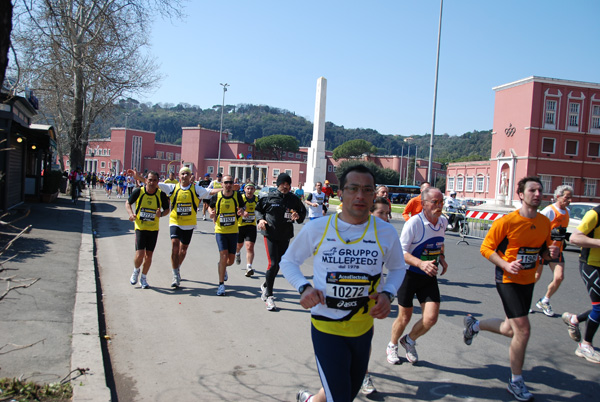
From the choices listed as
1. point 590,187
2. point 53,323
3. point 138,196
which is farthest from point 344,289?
point 590,187

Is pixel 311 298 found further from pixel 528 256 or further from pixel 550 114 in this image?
pixel 550 114

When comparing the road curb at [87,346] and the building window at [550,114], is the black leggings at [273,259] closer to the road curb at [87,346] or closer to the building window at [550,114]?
the road curb at [87,346]

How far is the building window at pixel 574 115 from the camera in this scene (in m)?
51.6

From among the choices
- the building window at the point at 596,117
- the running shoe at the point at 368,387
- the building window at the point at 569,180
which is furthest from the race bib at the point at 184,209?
the building window at the point at 596,117

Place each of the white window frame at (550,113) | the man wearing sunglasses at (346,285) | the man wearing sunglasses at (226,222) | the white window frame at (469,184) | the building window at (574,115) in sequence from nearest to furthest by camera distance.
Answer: the man wearing sunglasses at (346,285)
the man wearing sunglasses at (226,222)
the white window frame at (550,113)
the building window at (574,115)
the white window frame at (469,184)

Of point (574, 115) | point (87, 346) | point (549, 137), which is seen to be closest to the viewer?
point (87, 346)

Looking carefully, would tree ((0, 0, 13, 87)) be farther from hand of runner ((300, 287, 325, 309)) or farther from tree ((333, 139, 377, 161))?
tree ((333, 139, 377, 161))

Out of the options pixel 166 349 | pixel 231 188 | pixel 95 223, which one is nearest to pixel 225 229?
pixel 231 188

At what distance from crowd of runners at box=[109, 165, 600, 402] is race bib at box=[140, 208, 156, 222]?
16mm

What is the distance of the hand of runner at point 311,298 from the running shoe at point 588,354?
3942 mm

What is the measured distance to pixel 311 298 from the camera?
2875 millimetres

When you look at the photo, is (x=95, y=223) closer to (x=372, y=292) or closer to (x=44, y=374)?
(x=44, y=374)

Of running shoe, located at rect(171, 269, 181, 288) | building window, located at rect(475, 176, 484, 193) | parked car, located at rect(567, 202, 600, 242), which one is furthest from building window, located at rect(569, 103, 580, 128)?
running shoe, located at rect(171, 269, 181, 288)

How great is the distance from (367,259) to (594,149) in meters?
59.4
